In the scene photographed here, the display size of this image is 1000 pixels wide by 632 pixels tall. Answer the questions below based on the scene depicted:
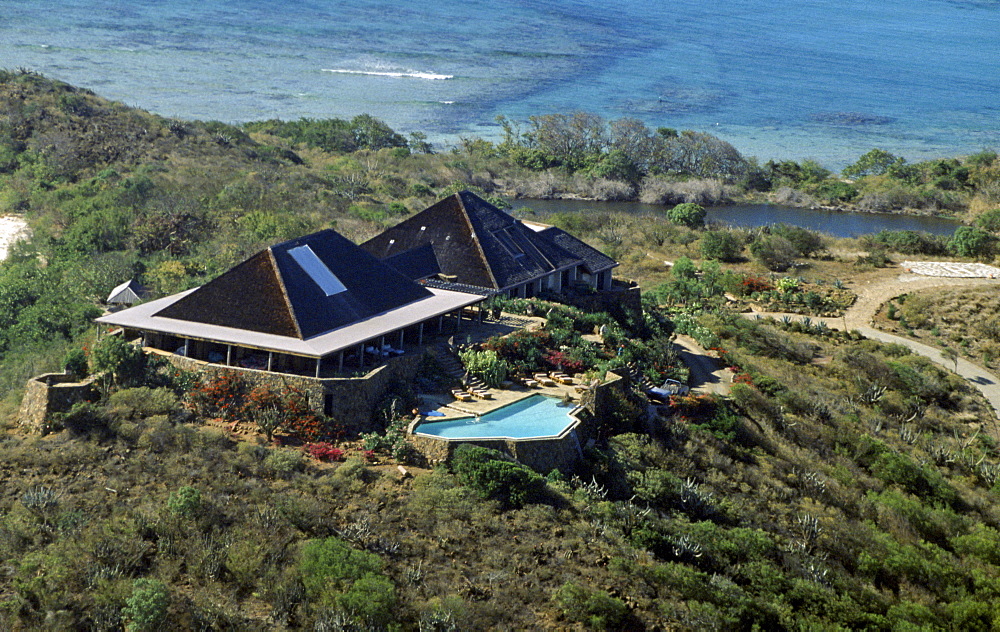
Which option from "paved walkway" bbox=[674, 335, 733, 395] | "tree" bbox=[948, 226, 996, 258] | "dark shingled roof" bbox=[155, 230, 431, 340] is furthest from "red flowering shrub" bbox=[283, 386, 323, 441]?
"tree" bbox=[948, 226, 996, 258]

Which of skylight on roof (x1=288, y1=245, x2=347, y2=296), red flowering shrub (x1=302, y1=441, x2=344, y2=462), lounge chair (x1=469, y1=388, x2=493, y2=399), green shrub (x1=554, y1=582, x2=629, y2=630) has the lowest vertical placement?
green shrub (x1=554, y1=582, x2=629, y2=630)

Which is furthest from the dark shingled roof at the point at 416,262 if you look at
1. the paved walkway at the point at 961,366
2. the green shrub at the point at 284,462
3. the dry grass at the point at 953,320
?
the dry grass at the point at 953,320

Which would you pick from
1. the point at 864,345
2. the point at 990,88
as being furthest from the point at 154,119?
the point at 990,88

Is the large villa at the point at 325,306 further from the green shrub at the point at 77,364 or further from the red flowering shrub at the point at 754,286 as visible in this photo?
the red flowering shrub at the point at 754,286

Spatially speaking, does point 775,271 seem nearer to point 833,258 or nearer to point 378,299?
point 833,258

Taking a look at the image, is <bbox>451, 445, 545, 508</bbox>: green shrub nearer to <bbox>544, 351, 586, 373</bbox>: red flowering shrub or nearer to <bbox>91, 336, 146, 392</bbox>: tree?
<bbox>544, 351, 586, 373</bbox>: red flowering shrub

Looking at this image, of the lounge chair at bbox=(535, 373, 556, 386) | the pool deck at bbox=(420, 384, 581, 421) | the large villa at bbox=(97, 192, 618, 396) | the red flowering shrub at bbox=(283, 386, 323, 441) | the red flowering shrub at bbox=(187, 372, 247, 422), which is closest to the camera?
the red flowering shrub at bbox=(283, 386, 323, 441)
